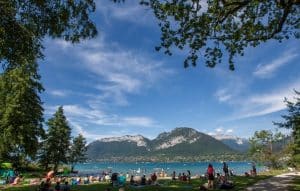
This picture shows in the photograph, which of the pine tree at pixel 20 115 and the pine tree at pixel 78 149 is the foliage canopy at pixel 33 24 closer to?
the pine tree at pixel 20 115

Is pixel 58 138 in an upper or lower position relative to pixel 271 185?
upper

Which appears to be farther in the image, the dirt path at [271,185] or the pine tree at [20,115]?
the pine tree at [20,115]

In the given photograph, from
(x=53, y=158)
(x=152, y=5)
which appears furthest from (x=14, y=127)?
(x=152, y=5)

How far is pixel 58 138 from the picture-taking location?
78000 millimetres

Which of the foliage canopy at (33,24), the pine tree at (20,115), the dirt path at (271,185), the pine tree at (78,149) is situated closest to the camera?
the foliage canopy at (33,24)

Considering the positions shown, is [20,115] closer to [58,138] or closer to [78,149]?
[58,138]

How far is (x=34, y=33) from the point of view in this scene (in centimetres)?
1650

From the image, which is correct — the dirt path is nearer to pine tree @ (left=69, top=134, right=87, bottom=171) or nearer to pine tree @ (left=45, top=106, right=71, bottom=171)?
pine tree @ (left=45, top=106, right=71, bottom=171)

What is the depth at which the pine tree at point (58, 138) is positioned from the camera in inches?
2985

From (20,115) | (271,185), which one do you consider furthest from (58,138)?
(271,185)

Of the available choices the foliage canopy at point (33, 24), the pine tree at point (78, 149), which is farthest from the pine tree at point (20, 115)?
the foliage canopy at point (33, 24)

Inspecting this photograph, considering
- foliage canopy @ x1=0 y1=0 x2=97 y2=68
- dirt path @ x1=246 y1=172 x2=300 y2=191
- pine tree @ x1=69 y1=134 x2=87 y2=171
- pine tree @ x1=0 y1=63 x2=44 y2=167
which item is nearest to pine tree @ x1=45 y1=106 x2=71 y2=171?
pine tree @ x1=0 y1=63 x2=44 y2=167

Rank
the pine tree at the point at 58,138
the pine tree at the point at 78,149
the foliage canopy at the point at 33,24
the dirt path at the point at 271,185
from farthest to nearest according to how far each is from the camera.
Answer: the pine tree at the point at 78,149, the pine tree at the point at 58,138, the dirt path at the point at 271,185, the foliage canopy at the point at 33,24

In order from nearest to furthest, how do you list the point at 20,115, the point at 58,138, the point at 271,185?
the point at 271,185, the point at 20,115, the point at 58,138
